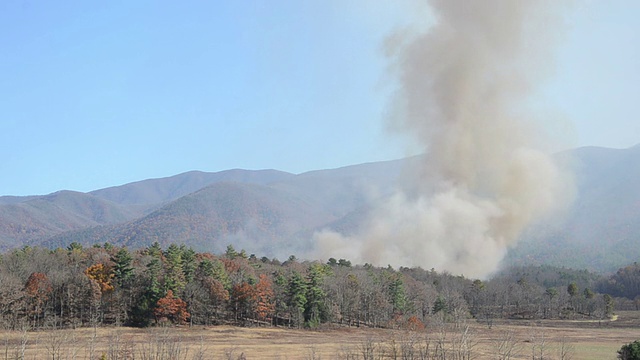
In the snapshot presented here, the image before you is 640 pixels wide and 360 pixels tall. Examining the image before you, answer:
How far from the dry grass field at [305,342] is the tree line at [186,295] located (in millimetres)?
3577

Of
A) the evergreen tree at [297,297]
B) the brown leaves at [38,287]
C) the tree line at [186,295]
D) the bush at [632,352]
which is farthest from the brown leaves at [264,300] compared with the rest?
the bush at [632,352]

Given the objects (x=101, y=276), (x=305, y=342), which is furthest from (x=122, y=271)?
(x=305, y=342)

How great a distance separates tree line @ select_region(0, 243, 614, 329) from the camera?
63781 mm

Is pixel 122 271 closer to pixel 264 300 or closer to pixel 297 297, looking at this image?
pixel 264 300

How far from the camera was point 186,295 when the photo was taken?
66.9 metres

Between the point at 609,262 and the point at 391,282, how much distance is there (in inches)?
5169

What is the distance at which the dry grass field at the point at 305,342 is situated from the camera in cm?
4166

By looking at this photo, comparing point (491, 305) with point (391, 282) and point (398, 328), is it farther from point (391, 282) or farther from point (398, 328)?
point (398, 328)

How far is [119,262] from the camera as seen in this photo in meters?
68.2

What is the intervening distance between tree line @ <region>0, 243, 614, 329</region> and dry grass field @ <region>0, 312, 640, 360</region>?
3.58 meters

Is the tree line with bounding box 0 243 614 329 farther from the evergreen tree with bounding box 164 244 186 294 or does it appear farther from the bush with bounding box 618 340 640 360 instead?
the bush with bounding box 618 340 640 360

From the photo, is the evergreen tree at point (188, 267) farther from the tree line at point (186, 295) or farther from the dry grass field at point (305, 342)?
the dry grass field at point (305, 342)

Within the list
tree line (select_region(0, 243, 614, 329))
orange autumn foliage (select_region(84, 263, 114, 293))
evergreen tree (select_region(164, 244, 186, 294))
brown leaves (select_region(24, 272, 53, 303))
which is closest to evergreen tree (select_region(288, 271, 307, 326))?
tree line (select_region(0, 243, 614, 329))

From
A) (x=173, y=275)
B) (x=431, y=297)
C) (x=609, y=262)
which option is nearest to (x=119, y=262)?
(x=173, y=275)
